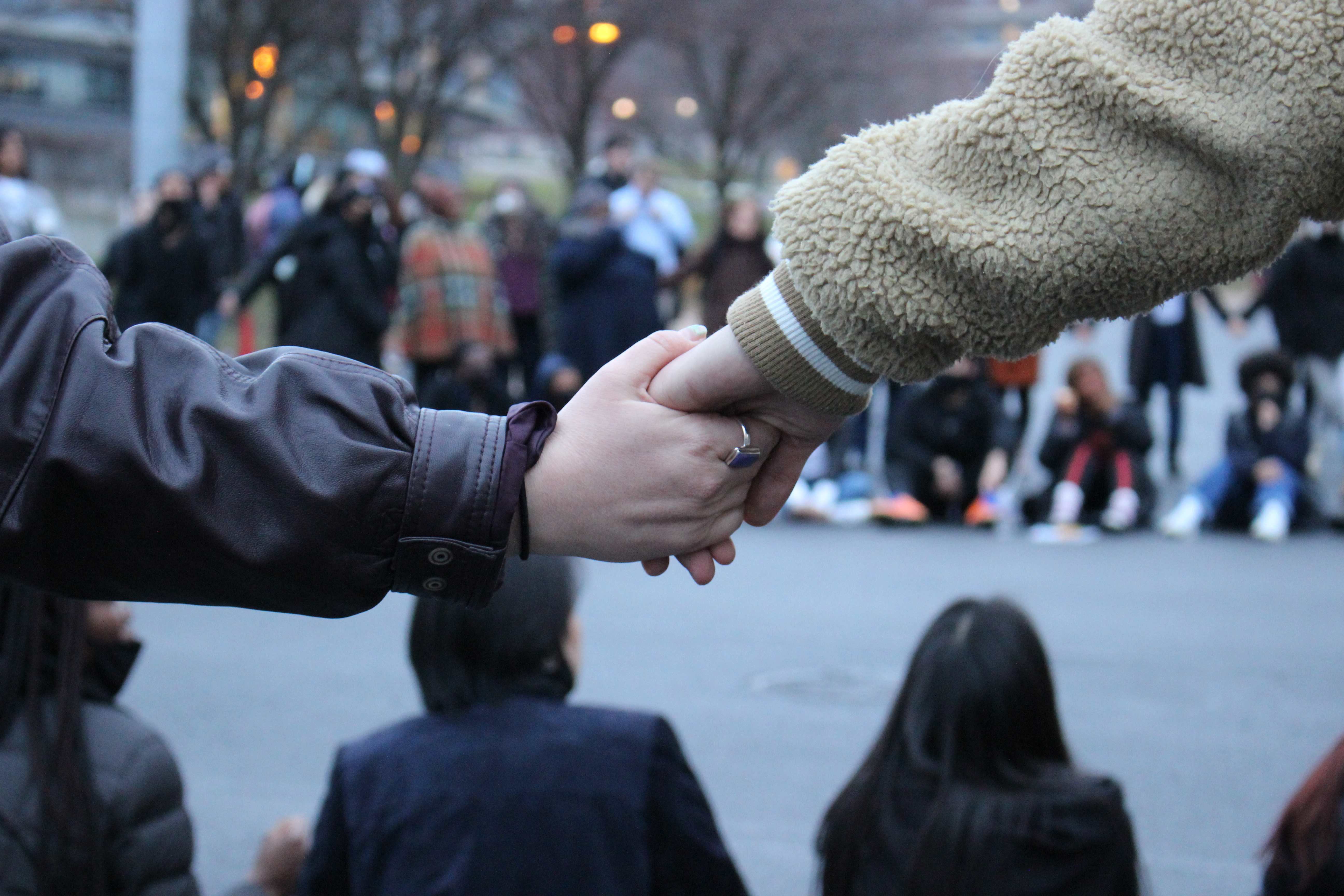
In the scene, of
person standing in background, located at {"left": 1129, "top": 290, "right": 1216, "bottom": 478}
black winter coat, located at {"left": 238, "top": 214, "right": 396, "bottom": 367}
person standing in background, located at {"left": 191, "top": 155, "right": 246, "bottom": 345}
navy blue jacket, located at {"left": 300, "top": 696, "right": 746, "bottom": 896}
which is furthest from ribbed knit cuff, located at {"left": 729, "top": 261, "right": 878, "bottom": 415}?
person standing in background, located at {"left": 191, "top": 155, "right": 246, "bottom": 345}

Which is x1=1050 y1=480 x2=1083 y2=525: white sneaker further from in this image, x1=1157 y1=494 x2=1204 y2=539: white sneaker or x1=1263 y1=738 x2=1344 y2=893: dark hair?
x1=1263 y1=738 x2=1344 y2=893: dark hair

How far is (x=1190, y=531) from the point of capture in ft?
32.0

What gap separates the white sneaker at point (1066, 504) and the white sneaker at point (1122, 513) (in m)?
0.19

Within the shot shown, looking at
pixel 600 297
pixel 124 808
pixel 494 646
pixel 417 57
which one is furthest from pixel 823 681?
pixel 417 57

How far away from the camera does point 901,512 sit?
33.2 ft

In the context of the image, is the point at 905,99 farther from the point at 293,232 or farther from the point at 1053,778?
the point at 1053,778

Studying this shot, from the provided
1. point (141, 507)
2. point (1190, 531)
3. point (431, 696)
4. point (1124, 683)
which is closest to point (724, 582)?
point (1124, 683)

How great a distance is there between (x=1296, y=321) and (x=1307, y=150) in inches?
428

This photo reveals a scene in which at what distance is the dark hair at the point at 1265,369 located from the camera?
10.4 meters

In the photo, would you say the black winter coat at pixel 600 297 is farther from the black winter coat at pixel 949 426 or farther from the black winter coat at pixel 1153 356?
the black winter coat at pixel 1153 356

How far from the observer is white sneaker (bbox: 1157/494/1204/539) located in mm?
9695

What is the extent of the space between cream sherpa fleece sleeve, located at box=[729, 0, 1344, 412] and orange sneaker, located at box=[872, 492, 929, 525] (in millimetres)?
8367

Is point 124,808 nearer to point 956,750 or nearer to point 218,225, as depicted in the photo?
point 956,750

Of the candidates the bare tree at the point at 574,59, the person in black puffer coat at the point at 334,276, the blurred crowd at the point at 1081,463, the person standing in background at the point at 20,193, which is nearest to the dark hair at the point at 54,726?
the person in black puffer coat at the point at 334,276
